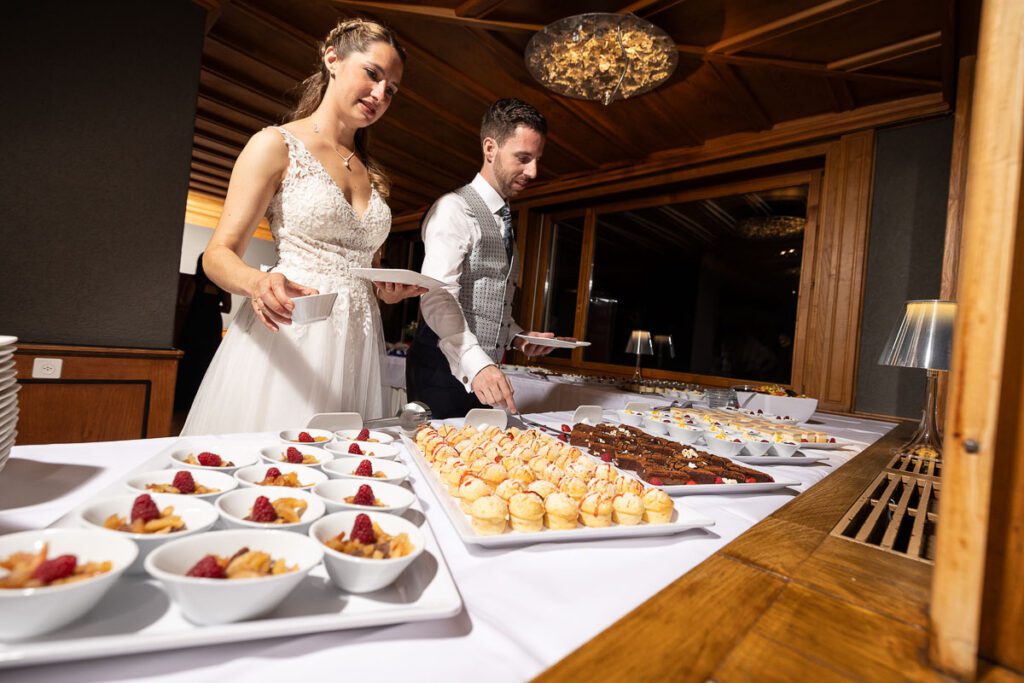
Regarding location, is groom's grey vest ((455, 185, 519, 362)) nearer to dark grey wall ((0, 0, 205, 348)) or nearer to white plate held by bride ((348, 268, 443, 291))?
white plate held by bride ((348, 268, 443, 291))

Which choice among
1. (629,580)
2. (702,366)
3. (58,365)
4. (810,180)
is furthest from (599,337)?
(629,580)

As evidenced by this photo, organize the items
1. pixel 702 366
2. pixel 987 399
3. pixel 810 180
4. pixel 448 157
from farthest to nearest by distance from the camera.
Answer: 1. pixel 448 157
2. pixel 702 366
3. pixel 810 180
4. pixel 987 399

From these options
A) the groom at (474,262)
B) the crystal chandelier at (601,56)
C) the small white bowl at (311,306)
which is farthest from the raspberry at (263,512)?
the crystal chandelier at (601,56)

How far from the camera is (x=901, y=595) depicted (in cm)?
55

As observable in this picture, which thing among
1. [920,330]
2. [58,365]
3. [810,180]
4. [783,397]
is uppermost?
[810,180]

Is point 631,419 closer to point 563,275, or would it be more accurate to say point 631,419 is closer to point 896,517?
point 896,517

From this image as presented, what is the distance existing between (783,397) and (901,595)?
87.4 inches

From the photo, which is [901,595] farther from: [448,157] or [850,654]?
[448,157]

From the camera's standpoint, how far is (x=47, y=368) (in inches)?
103

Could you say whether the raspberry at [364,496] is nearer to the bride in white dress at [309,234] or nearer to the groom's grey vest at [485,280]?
the bride in white dress at [309,234]

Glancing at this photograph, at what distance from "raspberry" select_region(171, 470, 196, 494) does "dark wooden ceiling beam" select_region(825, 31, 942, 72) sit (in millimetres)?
3905

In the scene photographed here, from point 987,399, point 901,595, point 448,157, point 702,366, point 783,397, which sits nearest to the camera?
point 987,399

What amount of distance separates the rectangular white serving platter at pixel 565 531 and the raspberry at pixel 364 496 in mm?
118

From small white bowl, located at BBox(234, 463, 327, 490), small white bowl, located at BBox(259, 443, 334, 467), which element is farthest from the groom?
small white bowl, located at BBox(234, 463, 327, 490)
